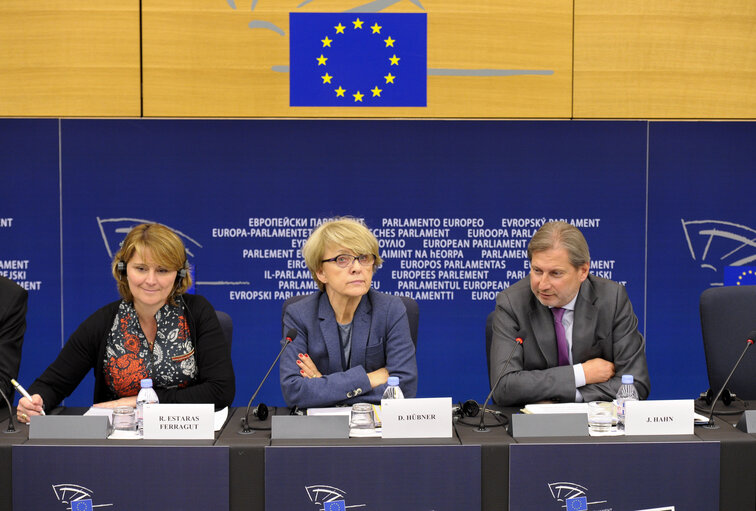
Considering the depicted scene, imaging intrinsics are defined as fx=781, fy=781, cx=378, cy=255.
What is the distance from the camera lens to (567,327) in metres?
2.54

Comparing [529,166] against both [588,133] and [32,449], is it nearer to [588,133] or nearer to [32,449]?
[588,133]

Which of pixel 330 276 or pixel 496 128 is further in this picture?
pixel 496 128

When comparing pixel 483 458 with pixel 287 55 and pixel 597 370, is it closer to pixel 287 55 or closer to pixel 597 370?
pixel 597 370

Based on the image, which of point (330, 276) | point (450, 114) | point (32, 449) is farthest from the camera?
point (450, 114)

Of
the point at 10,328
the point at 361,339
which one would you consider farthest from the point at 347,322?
the point at 10,328

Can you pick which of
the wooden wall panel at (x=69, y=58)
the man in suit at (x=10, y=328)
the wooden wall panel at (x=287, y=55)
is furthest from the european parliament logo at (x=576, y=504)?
the wooden wall panel at (x=69, y=58)

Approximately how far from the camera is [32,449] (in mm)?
1787

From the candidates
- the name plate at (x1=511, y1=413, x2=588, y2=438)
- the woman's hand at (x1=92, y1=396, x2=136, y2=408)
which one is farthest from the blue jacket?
the name plate at (x1=511, y1=413, x2=588, y2=438)

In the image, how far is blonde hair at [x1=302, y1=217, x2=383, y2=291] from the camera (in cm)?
238

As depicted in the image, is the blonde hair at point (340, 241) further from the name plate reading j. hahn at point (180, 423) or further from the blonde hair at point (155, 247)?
the name plate reading j. hahn at point (180, 423)

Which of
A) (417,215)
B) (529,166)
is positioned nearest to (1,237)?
(417,215)

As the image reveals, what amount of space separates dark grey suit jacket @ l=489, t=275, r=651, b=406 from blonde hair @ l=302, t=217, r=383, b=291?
0.49m

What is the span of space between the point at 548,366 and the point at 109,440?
1.36 m

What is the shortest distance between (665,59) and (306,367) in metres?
2.40
